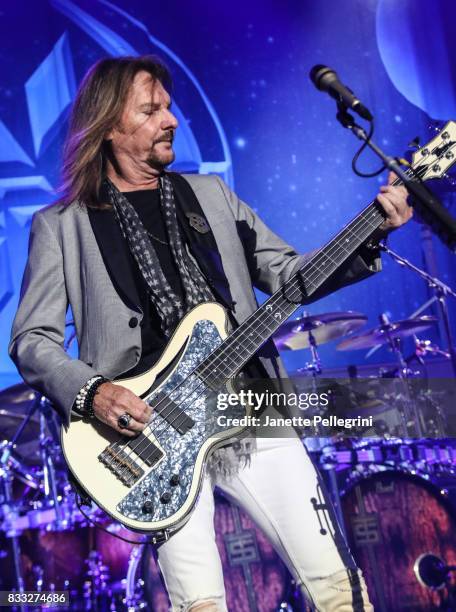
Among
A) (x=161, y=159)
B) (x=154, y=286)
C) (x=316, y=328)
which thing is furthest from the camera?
(x=316, y=328)

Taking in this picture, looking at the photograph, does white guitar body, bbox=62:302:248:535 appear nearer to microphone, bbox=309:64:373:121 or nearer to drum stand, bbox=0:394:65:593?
microphone, bbox=309:64:373:121

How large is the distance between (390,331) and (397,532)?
4.39 ft

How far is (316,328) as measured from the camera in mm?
5055

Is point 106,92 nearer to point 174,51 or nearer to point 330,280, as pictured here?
point 330,280

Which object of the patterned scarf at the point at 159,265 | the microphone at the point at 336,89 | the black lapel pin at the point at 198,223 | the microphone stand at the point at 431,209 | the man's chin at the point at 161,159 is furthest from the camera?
the man's chin at the point at 161,159

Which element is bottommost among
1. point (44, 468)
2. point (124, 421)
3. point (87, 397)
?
point (124, 421)

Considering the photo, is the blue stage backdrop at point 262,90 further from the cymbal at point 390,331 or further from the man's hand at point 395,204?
the man's hand at point 395,204

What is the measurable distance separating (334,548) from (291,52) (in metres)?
4.28

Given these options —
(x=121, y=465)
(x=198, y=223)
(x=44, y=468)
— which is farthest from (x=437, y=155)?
(x=44, y=468)

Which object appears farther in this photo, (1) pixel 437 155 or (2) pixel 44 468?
(2) pixel 44 468

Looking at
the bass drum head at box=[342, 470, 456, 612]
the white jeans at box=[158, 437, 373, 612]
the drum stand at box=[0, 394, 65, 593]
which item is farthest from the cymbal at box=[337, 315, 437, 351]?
the white jeans at box=[158, 437, 373, 612]

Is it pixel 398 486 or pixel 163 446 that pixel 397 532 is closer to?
pixel 398 486

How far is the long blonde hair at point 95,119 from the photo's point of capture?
272cm

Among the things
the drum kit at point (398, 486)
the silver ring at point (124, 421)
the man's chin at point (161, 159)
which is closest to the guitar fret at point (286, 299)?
the silver ring at point (124, 421)
